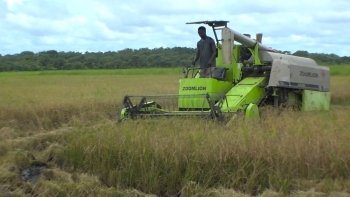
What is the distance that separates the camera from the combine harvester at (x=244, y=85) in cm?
819

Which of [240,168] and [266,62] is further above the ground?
[266,62]

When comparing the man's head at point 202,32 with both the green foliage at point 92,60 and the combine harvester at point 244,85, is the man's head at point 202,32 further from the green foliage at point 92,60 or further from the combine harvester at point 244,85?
the green foliage at point 92,60

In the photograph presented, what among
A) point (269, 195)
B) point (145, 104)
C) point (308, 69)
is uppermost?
point (308, 69)

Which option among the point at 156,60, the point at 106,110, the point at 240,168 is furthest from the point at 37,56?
the point at 240,168

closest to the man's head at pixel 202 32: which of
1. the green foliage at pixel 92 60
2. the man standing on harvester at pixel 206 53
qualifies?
the man standing on harvester at pixel 206 53

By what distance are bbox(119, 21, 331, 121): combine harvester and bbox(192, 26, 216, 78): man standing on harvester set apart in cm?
16

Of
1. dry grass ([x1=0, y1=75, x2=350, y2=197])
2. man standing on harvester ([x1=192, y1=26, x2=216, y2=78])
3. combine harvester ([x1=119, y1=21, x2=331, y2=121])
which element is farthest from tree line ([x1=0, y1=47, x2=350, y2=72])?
dry grass ([x1=0, y1=75, x2=350, y2=197])

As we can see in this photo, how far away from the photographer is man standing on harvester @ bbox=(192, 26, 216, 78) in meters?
8.94

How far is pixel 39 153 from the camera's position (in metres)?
6.96

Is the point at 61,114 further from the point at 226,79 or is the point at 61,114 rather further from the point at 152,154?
the point at 152,154

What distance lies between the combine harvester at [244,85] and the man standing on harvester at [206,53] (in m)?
0.16

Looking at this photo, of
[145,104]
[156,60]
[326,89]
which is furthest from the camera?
[156,60]

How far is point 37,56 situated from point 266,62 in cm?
4007

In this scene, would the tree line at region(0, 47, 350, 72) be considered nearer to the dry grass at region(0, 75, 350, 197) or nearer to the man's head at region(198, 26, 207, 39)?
the man's head at region(198, 26, 207, 39)
